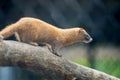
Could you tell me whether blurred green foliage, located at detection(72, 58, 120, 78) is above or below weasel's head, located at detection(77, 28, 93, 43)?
below

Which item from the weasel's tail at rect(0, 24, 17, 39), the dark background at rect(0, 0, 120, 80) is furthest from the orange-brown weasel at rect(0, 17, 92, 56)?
the dark background at rect(0, 0, 120, 80)

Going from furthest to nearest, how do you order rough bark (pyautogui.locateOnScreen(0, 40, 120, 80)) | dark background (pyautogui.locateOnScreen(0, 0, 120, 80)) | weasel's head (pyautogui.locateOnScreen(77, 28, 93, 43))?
dark background (pyautogui.locateOnScreen(0, 0, 120, 80)), weasel's head (pyautogui.locateOnScreen(77, 28, 93, 43)), rough bark (pyautogui.locateOnScreen(0, 40, 120, 80))

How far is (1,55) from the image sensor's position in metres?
1.58

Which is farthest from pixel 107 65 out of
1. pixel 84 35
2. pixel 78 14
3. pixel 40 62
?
pixel 40 62

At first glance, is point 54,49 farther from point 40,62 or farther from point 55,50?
point 40,62

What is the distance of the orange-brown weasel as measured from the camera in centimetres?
168

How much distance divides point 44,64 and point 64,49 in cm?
92

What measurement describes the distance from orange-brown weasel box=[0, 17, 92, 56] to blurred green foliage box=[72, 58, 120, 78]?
2.03 ft

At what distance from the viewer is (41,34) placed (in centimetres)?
175

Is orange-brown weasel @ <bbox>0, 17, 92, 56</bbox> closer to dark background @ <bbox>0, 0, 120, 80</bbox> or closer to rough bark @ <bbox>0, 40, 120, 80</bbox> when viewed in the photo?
rough bark @ <bbox>0, 40, 120, 80</bbox>

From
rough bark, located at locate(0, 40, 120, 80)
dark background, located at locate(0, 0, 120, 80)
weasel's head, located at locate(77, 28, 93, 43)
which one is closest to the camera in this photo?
rough bark, located at locate(0, 40, 120, 80)

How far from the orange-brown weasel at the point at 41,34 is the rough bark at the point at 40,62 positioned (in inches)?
1.9

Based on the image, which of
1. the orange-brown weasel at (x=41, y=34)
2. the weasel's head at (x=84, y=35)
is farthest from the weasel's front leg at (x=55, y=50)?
the weasel's head at (x=84, y=35)

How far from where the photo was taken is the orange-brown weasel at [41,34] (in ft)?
5.52
